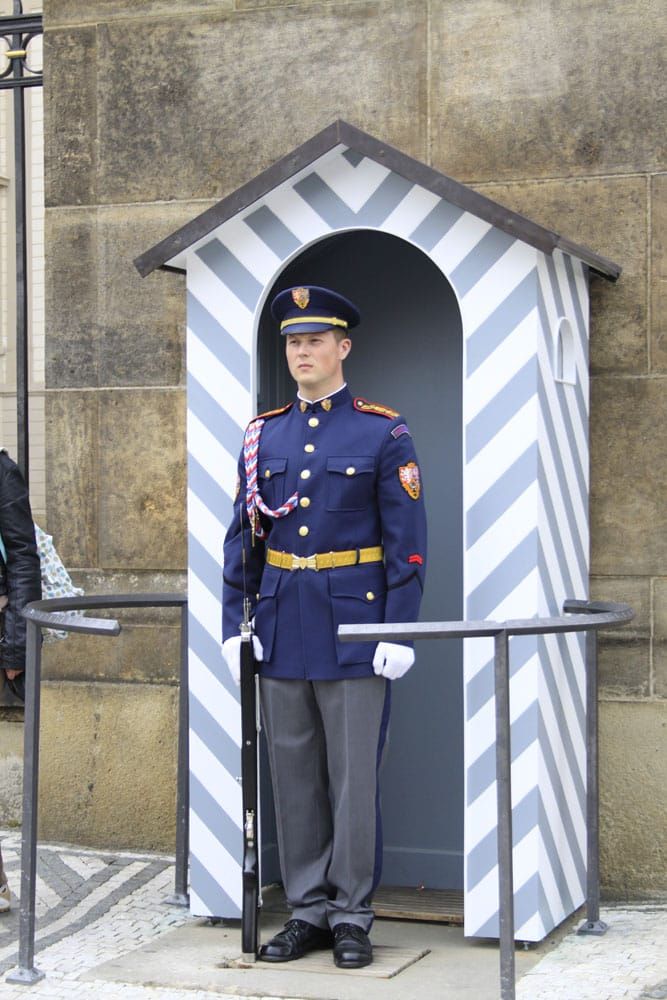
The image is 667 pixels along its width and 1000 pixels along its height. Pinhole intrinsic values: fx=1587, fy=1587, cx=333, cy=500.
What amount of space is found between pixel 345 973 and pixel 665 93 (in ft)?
9.76

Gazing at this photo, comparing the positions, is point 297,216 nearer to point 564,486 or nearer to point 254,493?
point 254,493

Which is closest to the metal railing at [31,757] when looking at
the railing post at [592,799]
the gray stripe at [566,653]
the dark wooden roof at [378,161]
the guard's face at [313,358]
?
the guard's face at [313,358]

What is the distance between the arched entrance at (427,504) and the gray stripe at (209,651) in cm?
73

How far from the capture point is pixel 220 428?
189 inches

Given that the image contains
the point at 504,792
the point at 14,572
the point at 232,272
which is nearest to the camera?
the point at 504,792

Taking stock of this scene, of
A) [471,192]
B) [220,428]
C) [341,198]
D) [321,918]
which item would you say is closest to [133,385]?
[220,428]

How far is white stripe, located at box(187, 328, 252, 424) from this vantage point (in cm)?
475

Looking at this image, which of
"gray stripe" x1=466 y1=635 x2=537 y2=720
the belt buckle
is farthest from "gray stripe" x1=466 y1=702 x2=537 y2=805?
the belt buckle

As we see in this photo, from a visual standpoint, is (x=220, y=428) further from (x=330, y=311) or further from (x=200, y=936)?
(x=200, y=936)

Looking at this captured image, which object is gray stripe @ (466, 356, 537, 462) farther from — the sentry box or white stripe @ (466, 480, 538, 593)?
white stripe @ (466, 480, 538, 593)

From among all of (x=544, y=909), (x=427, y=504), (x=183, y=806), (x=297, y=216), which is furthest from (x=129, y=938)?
(x=297, y=216)

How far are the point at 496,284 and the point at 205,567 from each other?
122 centimetres

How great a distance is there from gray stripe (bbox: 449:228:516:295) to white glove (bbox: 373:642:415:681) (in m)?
1.04

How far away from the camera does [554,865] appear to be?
459cm
